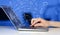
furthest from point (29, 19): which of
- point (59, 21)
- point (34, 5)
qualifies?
point (59, 21)

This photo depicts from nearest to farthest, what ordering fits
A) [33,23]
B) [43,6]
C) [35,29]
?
[35,29], [33,23], [43,6]

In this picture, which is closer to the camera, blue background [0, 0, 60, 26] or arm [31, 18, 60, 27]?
arm [31, 18, 60, 27]

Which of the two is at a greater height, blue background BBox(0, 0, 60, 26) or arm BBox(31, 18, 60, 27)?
blue background BBox(0, 0, 60, 26)

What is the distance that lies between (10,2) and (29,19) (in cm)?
23

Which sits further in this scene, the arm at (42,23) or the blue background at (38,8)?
the blue background at (38,8)

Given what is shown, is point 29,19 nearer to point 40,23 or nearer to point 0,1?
point 40,23

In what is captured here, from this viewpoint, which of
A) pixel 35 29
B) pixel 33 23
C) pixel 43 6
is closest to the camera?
pixel 35 29

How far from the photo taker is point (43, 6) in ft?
4.31

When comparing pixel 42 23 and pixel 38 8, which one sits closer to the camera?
pixel 42 23

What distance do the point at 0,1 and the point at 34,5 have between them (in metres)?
0.31

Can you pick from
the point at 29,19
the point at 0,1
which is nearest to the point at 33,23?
the point at 29,19

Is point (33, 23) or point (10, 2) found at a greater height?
point (10, 2)

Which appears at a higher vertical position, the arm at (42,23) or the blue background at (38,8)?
the blue background at (38,8)

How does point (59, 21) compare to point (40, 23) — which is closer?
point (40, 23)
